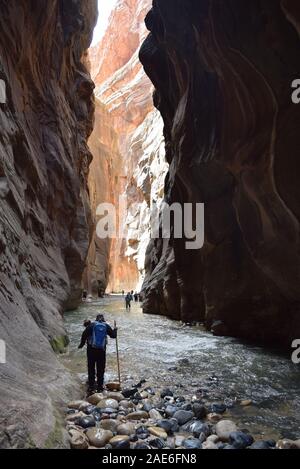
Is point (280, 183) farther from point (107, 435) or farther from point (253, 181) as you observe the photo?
point (107, 435)

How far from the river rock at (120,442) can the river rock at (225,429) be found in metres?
1.43

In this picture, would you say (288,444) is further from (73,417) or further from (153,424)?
(73,417)

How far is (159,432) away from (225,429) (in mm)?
1026

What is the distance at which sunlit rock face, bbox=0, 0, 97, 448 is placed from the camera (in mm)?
5652

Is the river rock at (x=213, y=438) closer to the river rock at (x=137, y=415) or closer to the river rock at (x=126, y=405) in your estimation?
the river rock at (x=137, y=415)

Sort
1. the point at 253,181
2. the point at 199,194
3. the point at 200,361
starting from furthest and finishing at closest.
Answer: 1. the point at 199,194
2. the point at 253,181
3. the point at 200,361

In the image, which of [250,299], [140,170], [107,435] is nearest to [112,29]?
[140,170]

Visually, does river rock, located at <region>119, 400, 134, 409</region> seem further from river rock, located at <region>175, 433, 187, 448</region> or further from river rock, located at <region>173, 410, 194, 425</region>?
river rock, located at <region>175, 433, 187, 448</region>

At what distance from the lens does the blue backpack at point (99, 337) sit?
7590 millimetres

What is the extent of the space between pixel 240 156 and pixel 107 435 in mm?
10652

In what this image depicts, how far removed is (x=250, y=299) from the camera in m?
14.4

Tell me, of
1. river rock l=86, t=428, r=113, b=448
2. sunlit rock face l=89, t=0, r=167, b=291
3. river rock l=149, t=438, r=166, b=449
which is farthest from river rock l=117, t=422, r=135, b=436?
sunlit rock face l=89, t=0, r=167, b=291

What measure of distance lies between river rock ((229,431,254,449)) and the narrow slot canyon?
19mm

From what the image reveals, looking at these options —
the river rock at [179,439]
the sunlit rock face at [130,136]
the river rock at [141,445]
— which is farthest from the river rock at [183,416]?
the sunlit rock face at [130,136]
